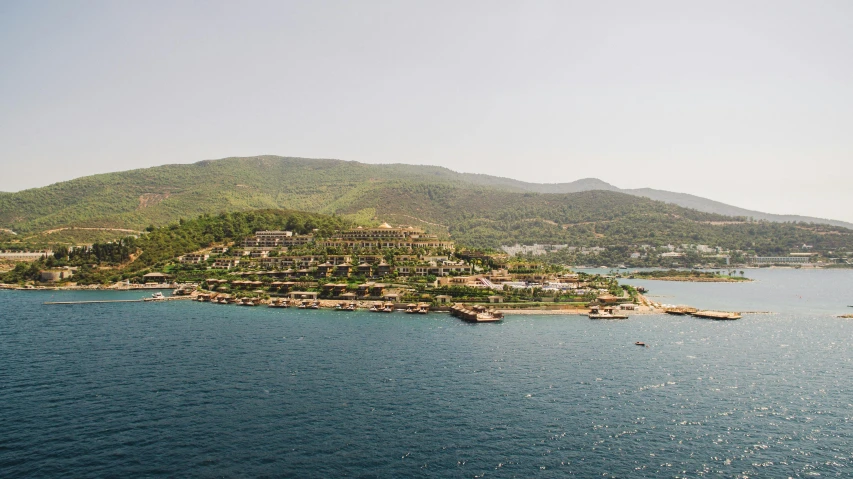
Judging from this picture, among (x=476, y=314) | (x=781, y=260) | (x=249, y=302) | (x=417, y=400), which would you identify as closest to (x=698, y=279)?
(x=781, y=260)

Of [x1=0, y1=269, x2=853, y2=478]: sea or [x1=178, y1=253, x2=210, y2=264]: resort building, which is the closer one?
[x1=0, y1=269, x2=853, y2=478]: sea

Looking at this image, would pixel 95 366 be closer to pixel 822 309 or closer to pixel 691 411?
pixel 691 411

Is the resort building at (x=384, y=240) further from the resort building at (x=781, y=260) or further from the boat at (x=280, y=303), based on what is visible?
the resort building at (x=781, y=260)

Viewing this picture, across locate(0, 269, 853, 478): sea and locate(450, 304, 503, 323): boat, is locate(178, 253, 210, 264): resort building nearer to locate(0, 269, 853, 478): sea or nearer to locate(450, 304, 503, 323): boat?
locate(0, 269, 853, 478): sea

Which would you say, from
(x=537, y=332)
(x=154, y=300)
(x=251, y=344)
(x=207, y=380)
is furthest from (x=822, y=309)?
(x=154, y=300)

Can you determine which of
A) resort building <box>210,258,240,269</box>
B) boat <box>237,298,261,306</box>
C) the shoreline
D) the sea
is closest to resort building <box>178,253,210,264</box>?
resort building <box>210,258,240,269</box>

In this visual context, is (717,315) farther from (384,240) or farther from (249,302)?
(384,240)
